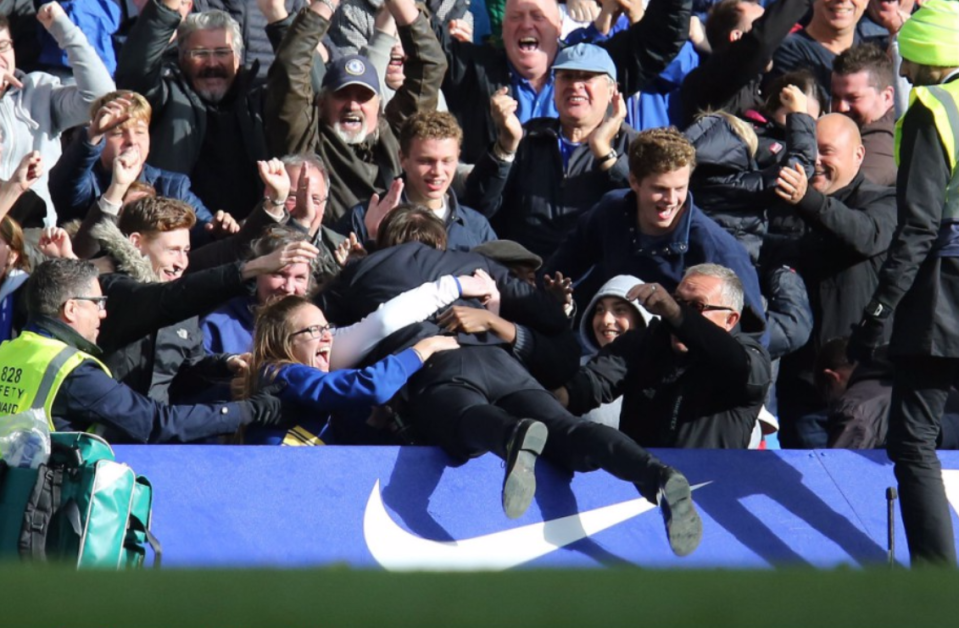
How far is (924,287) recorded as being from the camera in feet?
18.9

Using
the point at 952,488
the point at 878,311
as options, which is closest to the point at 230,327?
the point at 878,311

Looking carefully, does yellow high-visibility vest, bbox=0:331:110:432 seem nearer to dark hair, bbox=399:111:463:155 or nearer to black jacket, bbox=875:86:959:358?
dark hair, bbox=399:111:463:155

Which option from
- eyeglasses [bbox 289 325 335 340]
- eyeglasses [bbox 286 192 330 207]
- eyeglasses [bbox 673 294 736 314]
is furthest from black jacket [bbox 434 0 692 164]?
eyeglasses [bbox 289 325 335 340]

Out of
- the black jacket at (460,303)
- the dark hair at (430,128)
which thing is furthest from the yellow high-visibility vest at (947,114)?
the dark hair at (430,128)

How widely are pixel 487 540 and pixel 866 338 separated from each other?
152 cm

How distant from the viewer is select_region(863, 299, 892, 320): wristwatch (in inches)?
225

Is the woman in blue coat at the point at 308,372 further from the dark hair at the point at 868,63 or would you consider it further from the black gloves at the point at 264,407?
the dark hair at the point at 868,63

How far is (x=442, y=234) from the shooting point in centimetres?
659

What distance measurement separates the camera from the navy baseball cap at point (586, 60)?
7.99 metres

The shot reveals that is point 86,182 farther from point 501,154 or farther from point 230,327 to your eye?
point 501,154

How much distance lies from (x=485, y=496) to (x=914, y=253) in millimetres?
1750

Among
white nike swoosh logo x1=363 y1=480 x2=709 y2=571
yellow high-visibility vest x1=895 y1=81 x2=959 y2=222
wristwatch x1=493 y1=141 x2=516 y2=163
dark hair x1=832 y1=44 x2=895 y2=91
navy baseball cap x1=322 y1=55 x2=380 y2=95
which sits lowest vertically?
white nike swoosh logo x1=363 y1=480 x2=709 y2=571

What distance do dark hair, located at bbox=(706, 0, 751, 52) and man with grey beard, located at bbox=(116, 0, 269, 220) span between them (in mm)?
2925

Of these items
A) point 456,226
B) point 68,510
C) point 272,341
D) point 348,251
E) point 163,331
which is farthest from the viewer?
point 456,226
